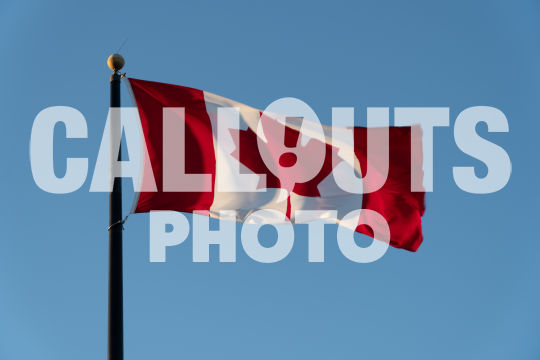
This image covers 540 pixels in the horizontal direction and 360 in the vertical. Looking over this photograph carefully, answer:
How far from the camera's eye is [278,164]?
1903 cm

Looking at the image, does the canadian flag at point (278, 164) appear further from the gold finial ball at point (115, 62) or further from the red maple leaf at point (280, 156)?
the gold finial ball at point (115, 62)

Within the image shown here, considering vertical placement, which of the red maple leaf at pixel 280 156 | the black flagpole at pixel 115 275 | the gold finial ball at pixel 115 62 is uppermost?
the gold finial ball at pixel 115 62

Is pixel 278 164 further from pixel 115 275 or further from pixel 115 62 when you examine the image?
pixel 115 275

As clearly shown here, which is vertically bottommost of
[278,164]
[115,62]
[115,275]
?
[115,275]

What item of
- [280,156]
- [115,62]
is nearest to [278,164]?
[280,156]

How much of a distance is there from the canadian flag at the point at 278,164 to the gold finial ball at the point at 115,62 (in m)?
1.31

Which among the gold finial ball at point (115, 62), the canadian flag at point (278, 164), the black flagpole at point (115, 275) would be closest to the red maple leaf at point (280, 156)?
the canadian flag at point (278, 164)

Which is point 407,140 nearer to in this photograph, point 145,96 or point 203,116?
point 203,116

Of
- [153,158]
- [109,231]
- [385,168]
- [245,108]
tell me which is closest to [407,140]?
[385,168]

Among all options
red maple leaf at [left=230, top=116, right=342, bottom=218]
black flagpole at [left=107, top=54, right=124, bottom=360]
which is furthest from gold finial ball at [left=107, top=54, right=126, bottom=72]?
red maple leaf at [left=230, top=116, right=342, bottom=218]

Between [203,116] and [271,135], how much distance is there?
69.1 inches

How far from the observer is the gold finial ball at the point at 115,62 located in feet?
51.2

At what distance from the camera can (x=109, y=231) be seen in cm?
1405

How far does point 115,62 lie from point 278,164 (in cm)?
482
